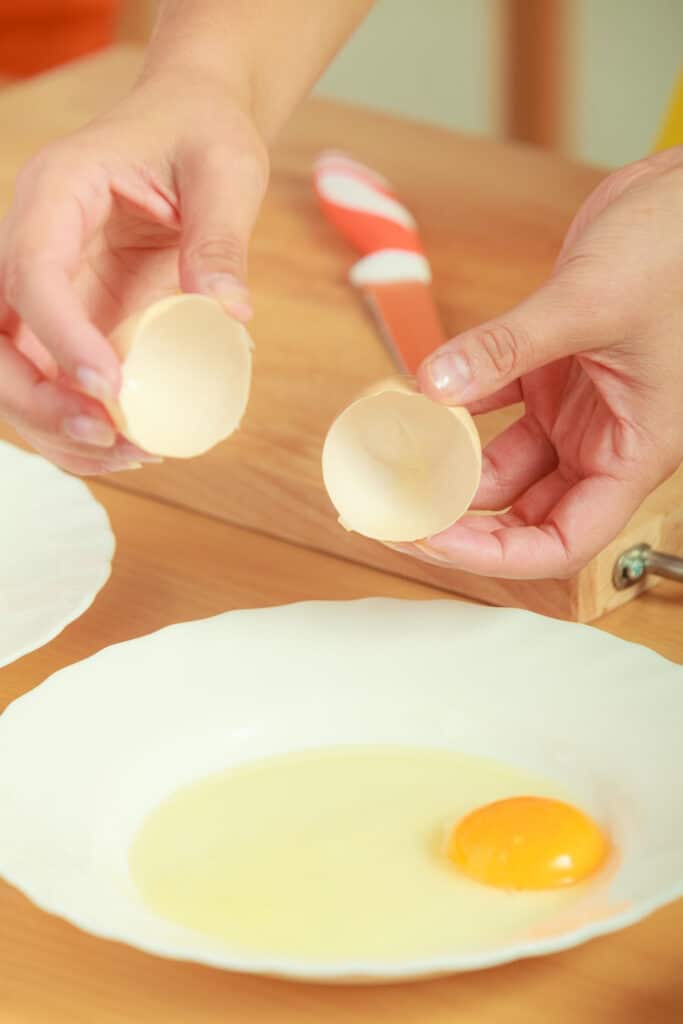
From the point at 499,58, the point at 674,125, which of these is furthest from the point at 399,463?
the point at 499,58

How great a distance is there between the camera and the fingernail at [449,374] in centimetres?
88

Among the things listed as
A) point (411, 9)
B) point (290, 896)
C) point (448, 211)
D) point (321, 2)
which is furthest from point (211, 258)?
point (411, 9)

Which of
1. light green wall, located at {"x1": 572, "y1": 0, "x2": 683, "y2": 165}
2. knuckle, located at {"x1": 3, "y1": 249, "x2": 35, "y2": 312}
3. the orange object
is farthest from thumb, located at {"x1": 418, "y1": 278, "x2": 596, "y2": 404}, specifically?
light green wall, located at {"x1": 572, "y1": 0, "x2": 683, "y2": 165}

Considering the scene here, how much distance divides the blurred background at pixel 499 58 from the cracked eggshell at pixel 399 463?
1.57 metres

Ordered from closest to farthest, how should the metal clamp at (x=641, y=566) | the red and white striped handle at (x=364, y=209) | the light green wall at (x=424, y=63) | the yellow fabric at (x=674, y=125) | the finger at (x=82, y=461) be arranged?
the finger at (x=82, y=461) → the metal clamp at (x=641, y=566) → the red and white striped handle at (x=364, y=209) → the yellow fabric at (x=674, y=125) → the light green wall at (x=424, y=63)

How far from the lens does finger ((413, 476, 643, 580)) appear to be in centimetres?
96

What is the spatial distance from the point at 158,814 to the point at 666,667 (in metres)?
0.29

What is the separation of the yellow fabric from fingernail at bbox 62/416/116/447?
98 centimetres

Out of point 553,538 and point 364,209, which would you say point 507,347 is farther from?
point 364,209

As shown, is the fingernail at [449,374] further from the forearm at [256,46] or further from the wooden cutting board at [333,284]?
the forearm at [256,46]

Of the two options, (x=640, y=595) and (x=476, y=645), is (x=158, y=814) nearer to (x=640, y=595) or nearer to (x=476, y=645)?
(x=476, y=645)

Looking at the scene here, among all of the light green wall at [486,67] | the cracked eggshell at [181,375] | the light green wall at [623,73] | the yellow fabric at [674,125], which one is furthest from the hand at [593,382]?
the light green wall at [623,73]

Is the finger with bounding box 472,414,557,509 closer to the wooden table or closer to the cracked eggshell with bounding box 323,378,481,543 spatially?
the cracked eggshell with bounding box 323,378,481,543

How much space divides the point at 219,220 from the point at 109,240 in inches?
7.4
